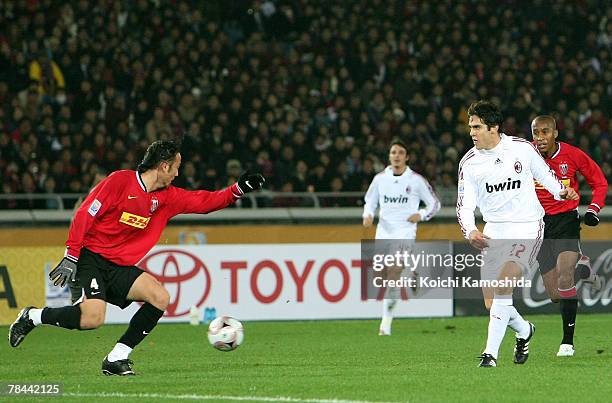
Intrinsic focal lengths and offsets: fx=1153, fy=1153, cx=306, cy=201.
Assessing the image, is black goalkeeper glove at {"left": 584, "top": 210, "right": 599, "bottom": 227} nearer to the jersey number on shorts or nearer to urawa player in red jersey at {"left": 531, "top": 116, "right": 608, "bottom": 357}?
urawa player in red jersey at {"left": 531, "top": 116, "right": 608, "bottom": 357}

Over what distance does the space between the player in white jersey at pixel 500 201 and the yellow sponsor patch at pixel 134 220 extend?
2.66 meters

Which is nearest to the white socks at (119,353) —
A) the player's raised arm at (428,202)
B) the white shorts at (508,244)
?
the white shorts at (508,244)

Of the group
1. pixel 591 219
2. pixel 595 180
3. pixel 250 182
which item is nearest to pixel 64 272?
pixel 250 182

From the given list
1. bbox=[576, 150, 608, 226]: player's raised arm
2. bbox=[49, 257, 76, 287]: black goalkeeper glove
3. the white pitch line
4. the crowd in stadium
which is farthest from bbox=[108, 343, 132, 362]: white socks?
the crowd in stadium

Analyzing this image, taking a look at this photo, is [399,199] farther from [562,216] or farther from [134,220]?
[134,220]

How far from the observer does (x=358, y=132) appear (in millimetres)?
20188

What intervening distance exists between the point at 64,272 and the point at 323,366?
2.59 m

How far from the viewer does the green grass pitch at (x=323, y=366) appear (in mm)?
8062

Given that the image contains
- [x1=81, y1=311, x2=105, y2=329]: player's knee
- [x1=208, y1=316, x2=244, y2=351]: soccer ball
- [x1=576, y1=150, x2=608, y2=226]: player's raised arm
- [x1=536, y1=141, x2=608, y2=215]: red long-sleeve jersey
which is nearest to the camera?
[x1=81, y1=311, x2=105, y2=329]: player's knee

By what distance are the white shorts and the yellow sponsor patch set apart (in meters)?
2.89

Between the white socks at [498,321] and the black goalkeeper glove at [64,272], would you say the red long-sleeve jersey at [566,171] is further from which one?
the black goalkeeper glove at [64,272]

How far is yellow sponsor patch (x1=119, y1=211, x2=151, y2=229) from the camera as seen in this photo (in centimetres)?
965

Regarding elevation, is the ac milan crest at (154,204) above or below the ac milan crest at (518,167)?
below

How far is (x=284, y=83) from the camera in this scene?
67.9 ft
